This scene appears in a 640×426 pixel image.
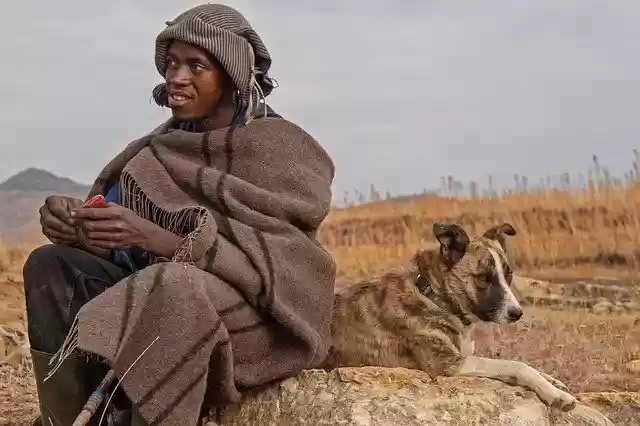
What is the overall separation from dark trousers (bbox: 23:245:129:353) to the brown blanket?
302 millimetres

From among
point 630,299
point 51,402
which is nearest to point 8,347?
point 51,402

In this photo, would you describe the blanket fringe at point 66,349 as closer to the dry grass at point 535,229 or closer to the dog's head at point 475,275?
the dog's head at point 475,275

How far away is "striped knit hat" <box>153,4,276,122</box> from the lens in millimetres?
3609

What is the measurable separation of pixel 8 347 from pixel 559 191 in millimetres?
6865

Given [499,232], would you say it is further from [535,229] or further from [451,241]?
[535,229]

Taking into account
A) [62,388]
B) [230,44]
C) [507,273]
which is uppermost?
[230,44]

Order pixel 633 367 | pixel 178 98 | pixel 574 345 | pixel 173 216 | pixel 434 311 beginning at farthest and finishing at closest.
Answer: pixel 574 345 → pixel 633 367 → pixel 434 311 → pixel 178 98 → pixel 173 216

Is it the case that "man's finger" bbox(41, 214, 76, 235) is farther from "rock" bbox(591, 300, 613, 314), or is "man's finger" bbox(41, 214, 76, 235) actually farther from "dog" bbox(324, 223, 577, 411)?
"rock" bbox(591, 300, 613, 314)

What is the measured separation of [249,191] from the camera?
3.53 metres

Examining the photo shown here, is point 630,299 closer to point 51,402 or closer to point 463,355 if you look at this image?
point 463,355

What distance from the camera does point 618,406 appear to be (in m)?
4.80

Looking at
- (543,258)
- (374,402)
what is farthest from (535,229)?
(374,402)

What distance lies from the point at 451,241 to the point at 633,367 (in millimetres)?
3271

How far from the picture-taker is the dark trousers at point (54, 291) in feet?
11.5
